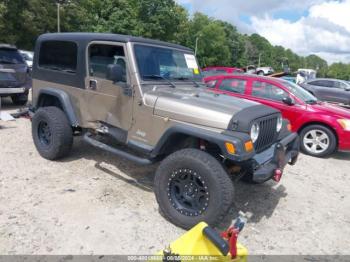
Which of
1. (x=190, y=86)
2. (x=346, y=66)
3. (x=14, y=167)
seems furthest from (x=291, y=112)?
(x=346, y=66)

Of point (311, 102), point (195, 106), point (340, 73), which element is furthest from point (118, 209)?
point (340, 73)

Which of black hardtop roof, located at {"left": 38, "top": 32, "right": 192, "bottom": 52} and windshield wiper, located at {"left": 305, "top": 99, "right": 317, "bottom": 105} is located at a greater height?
black hardtop roof, located at {"left": 38, "top": 32, "right": 192, "bottom": 52}

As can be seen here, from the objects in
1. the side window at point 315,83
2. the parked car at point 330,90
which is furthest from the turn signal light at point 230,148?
the side window at point 315,83

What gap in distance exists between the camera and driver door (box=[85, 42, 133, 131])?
4105mm

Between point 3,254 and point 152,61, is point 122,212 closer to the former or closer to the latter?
point 3,254

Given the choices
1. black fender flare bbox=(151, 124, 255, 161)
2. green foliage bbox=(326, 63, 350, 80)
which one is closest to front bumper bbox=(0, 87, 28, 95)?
black fender flare bbox=(151, 124, 255, 161)

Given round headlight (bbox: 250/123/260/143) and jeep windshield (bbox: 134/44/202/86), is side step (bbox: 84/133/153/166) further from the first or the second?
round headlight (bbox: 250/123/260/143)

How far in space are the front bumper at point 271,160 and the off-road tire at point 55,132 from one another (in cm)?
291

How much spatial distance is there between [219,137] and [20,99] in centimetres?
772

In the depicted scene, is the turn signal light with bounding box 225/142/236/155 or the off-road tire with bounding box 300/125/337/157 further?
the off-road tire with bounding box 300/125/337/157

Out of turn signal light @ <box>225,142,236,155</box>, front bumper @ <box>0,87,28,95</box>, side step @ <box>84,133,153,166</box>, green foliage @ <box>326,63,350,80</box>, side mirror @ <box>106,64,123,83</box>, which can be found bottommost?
side step @ <box>84,133,153,166</box>

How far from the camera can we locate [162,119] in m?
3.77

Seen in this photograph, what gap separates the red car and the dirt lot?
111 centimetres

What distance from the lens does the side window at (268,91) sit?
709 cm
